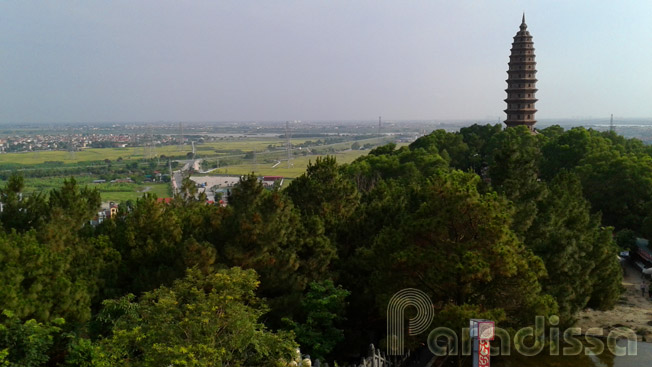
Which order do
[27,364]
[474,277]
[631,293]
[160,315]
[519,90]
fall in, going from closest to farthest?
[160,315], [27,364], [474,277], [631,293], [519,90]

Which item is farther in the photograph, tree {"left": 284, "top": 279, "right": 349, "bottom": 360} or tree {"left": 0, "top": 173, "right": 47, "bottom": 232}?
tree {"left": 0, "top": 173, "right": 47, "bottom": 232}

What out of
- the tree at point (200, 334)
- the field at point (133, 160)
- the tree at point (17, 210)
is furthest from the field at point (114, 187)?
the tree at point (200, 334)

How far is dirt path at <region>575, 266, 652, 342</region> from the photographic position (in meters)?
16.3

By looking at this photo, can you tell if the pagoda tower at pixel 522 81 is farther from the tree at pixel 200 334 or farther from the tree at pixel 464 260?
the tree at pixel 200 334

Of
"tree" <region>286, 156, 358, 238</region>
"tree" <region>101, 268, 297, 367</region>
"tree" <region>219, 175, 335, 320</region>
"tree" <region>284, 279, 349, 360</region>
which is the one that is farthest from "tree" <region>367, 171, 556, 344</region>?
"tree" <region>286, 156, 358, 238</region>

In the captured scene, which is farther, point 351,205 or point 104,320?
point 351,205

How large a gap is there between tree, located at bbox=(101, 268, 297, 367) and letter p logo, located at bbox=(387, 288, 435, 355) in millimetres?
2685

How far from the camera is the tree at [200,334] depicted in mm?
7730

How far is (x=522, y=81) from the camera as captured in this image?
43781 millimetres

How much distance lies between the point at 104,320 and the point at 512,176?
11.4 metres

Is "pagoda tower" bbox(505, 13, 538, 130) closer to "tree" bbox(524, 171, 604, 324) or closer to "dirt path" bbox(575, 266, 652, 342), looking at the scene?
"dirt path" bbox(575, 266, 652, 342)

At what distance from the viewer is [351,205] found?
17.2 meters

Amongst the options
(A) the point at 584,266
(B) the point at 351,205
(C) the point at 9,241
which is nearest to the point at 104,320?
(C) the point at 9,241

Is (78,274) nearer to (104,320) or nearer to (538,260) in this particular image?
(104,320)
